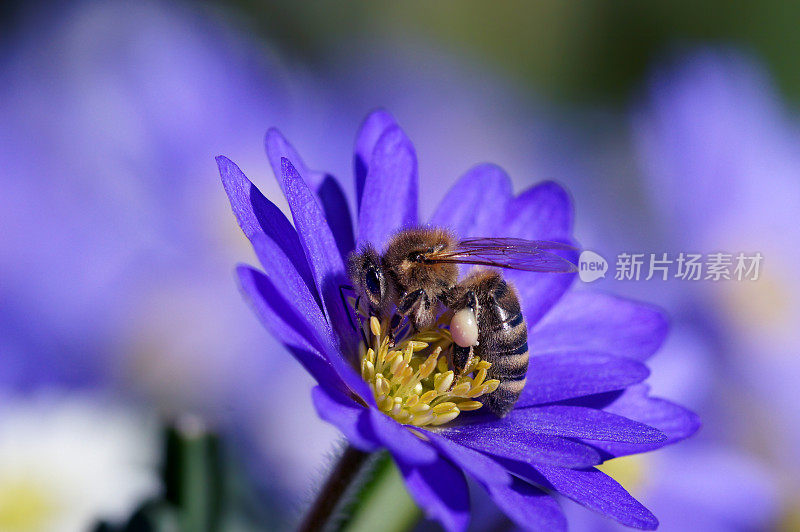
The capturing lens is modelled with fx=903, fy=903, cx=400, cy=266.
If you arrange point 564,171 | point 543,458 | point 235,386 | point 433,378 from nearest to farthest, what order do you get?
point 543,458, point 433,378, point 235,386, point 564,171

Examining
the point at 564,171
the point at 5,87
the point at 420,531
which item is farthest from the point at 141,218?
the point at 564,171

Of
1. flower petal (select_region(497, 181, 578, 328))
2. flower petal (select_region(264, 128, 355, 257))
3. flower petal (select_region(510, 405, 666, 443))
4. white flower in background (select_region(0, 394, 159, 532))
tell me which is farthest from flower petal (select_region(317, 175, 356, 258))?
white flower in background (select_region(0, 394, 159, 532))

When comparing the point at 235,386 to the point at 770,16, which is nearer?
the point at 235,386

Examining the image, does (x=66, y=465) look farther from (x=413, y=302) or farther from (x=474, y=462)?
(x=474, y=462)

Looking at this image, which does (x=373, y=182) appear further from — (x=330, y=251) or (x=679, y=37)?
(x=679, y=37)

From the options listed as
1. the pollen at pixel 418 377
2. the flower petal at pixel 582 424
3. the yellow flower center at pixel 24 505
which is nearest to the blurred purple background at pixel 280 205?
the yellow flower center at pixel 24 505

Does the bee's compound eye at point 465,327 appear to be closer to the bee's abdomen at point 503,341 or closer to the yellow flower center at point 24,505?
the bee's abdomen at point 503,341
